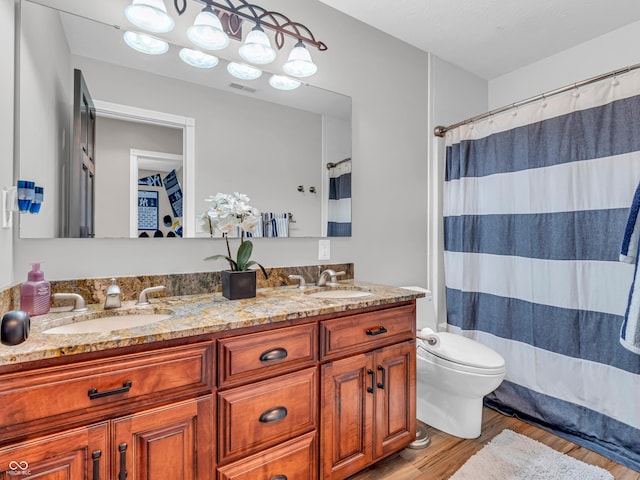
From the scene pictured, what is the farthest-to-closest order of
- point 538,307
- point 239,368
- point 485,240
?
1. point 485,240
2. point 538,307
3. point 239,368

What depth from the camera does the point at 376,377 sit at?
1.54 m

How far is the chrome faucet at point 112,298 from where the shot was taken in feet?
4.32

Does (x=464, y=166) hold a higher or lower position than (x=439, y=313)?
higher

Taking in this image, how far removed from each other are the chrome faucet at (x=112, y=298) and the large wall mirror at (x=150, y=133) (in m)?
0.26

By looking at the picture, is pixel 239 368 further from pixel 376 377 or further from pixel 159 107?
pixel 159 107

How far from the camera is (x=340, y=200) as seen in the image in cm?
210

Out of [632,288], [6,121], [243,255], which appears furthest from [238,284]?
[632,288]

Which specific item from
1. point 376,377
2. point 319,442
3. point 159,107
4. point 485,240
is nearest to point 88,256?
point 159,107

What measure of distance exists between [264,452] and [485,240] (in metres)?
1.86

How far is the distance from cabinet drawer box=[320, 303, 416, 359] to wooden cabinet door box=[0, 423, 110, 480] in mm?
751

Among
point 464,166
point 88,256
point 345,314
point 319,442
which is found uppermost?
point 464,166

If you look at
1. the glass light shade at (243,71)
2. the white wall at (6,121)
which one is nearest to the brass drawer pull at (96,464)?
the white wall at (6,121)

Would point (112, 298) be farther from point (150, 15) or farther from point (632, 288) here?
point (632, 288)

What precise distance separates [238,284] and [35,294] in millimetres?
694
